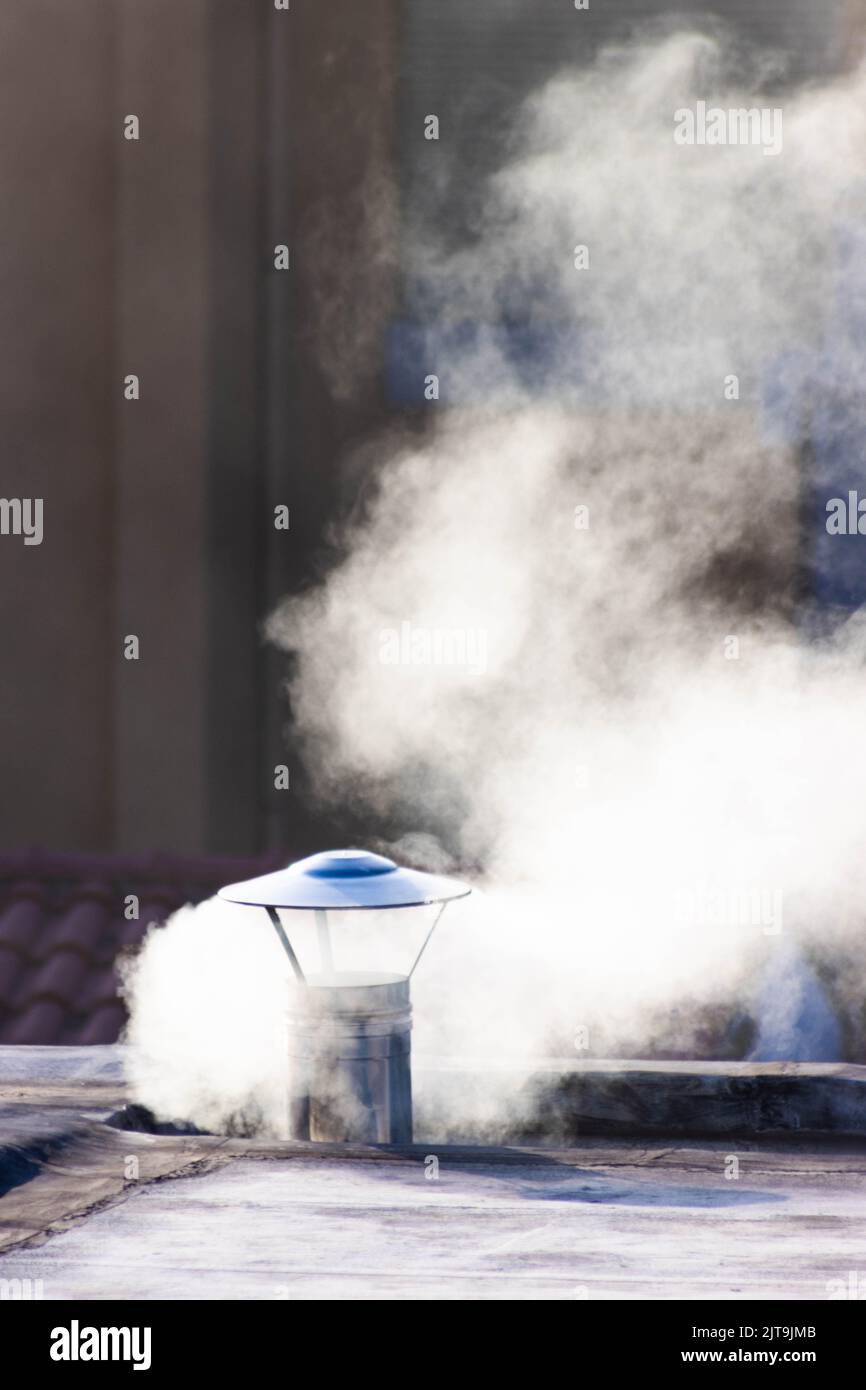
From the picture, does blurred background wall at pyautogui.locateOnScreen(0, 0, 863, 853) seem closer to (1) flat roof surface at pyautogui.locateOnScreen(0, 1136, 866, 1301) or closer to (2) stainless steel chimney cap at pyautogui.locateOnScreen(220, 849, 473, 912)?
(2) stainless steel chimney cap at pyautogui.locateOnScreen(220, 849, 473, 912)

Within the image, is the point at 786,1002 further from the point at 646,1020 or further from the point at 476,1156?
the point at 476,1156

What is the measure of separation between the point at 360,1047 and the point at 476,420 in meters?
4.29

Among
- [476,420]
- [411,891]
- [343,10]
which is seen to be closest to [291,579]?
[476,420]

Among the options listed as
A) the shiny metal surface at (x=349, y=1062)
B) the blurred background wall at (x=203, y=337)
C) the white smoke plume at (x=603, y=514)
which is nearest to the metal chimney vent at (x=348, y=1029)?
the shiny metal surface at (x=349, y=1062)

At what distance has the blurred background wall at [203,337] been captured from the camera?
812 centimetres

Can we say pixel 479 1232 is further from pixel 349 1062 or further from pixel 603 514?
pixel 603 514

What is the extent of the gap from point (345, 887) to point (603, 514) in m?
4.09

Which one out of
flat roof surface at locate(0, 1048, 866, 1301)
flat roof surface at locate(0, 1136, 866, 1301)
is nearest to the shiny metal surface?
flat roof surface at locate(0, 1048, 866, 1301)

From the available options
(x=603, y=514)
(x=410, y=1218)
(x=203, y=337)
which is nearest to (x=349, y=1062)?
(x=410, y=1218)

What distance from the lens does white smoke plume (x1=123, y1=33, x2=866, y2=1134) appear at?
7914 mm

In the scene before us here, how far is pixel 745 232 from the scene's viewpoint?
27.4 feet

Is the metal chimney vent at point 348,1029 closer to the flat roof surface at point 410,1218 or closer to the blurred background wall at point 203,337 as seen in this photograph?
the flat roof surface at point 410,1218

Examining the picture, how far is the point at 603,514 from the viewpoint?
26.5 ft

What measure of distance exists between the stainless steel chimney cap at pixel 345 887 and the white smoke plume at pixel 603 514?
313 cm
